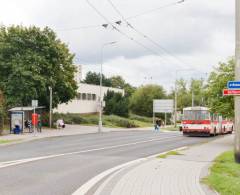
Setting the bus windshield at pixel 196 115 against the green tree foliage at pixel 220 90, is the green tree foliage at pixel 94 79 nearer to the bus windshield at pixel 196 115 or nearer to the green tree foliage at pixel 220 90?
the bus windshield at pixel 196 115

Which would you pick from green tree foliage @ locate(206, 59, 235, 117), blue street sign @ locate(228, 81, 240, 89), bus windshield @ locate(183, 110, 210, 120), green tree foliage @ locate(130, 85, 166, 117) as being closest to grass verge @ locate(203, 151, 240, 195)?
blue street sign @ locate(228, 81, 240, 89)

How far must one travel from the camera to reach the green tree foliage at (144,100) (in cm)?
9725

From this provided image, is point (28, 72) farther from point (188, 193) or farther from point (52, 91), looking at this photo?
point (188, 193)

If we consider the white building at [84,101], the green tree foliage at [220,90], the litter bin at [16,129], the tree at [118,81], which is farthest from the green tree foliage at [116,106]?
the tree at [118,81]

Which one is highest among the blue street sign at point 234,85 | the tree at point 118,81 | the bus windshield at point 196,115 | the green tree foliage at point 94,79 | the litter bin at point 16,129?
the tree at point 118,81

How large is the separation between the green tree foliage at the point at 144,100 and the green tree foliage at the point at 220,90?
65378mm

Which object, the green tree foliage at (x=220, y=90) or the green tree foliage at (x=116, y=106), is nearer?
the green tree foliage at (x=220, y=90)

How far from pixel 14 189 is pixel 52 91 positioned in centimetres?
4290

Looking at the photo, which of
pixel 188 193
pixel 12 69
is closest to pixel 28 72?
pixel 12 69

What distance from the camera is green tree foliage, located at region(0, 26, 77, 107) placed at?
46.0 meters

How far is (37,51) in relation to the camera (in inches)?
1946

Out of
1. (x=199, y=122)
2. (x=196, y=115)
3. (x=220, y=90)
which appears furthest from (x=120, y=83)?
(x=220, y=90)

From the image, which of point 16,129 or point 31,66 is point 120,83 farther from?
point 16,129

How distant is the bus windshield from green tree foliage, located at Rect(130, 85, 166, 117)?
5552 cm
